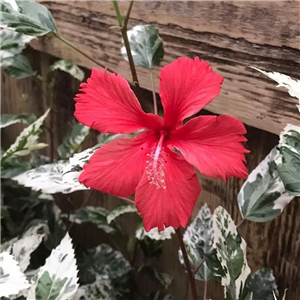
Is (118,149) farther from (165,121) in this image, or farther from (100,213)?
(100,213)

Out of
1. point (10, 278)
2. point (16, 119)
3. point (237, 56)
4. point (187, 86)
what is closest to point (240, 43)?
point (237, 56)

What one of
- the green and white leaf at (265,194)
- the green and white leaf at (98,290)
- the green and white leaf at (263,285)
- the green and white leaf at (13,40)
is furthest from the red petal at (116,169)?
the green and white leaf at (13,40)

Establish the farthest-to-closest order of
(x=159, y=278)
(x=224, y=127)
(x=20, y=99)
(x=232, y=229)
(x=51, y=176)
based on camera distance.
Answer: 1. (x=20, y=99)
2. (x=159, y=278)
3. (x=51, y=176)
4. (x=232, y=229)
5. (x=224, y=127)

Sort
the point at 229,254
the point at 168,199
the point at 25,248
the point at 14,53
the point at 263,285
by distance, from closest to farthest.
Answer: the point at 168,199, the point at 229,254, the point at 263,285, the point at 25,248, the point at 14,53

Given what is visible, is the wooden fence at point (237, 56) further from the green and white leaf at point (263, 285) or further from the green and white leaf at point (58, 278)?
the green and white leaf at point (58, 278)

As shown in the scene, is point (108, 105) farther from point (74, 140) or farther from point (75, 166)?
point (74, 140)

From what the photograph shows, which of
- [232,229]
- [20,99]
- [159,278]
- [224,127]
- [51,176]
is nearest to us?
[224,127]

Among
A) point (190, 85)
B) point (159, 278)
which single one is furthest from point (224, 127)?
point (159, 278)
